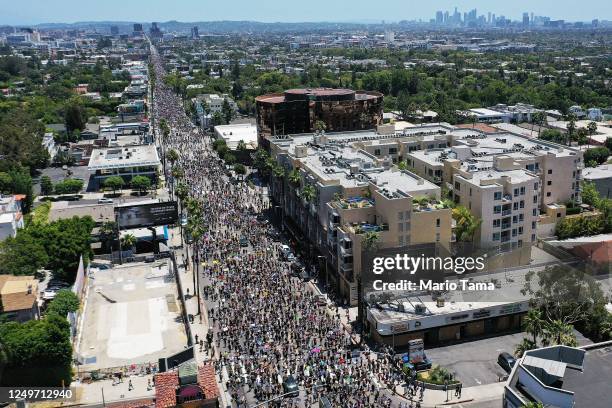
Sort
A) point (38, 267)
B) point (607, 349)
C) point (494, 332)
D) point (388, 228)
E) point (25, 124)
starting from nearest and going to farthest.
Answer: point (607, 349) → point (494, 332) → point (388, 228) → point (38, 267) → point (25, 124)

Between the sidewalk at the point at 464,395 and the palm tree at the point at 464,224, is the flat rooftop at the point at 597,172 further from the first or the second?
the sidewalk at the point at 464,395

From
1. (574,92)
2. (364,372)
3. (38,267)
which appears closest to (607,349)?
(364,372)

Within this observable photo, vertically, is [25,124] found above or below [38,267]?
above

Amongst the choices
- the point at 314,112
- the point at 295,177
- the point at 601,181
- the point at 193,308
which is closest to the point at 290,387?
the point at 193,308

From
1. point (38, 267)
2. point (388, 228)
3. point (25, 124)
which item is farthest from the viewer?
point (25, 124)

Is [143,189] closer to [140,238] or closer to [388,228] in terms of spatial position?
[140,238]

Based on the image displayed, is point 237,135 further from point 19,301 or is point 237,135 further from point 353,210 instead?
point 19,301
